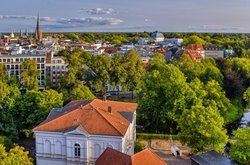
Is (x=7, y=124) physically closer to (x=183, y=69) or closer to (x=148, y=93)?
(x=148, y=93)

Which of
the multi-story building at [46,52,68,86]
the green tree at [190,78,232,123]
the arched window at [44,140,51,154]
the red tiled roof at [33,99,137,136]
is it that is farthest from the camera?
the multi-story building at [46,52,68,86]

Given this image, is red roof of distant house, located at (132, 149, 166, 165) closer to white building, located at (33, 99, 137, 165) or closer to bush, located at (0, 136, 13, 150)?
white building, located at (33, 99, 137, 165)

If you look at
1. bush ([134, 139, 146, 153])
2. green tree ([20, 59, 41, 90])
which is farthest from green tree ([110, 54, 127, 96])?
bush ([134, 139, 146, 153])

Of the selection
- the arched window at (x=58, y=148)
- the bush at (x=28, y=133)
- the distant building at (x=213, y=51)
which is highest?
the distant building at (x=213, y=51)

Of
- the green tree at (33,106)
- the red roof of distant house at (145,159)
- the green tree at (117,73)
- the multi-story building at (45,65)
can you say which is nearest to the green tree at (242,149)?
the red roof of distant house at (145,159)

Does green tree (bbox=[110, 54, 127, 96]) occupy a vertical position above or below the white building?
above

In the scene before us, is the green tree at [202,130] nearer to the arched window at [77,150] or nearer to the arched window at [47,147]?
the arched window at [77,150]

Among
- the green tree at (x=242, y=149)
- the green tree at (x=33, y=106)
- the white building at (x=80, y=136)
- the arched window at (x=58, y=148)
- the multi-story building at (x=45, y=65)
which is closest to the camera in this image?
the green tree at (x=242, y=149)
